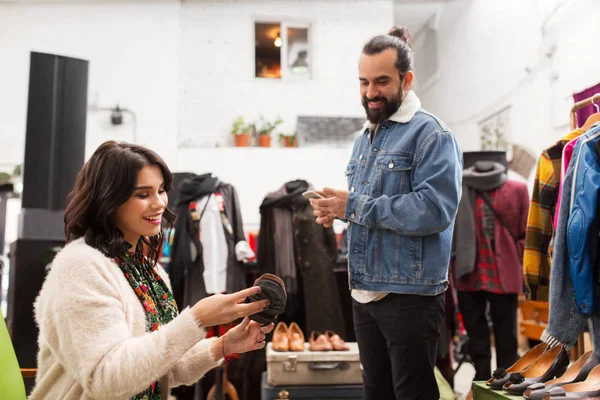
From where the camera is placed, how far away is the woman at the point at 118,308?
1206 millimetres

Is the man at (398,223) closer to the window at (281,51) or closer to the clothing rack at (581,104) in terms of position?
the clothing rack at (581,104)

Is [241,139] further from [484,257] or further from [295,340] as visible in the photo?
[295,340]

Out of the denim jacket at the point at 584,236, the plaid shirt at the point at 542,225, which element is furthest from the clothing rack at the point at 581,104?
the denim jacket at the point at 584,236

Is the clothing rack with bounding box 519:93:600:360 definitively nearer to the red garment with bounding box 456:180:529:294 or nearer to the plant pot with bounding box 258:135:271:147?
the red garment with bounding box 456:180:529:294

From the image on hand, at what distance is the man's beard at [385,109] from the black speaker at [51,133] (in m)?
2.81

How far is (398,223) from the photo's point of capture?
1720 millimetres

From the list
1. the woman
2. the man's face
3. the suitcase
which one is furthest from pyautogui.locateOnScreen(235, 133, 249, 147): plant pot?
the woman

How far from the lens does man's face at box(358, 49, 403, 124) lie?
1.85 meters

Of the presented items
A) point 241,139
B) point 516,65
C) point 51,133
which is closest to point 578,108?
point 51,133

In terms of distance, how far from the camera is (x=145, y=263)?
5.16 feet

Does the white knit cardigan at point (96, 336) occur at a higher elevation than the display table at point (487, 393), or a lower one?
higher

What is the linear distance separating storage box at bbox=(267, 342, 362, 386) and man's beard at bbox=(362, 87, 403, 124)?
1.42m

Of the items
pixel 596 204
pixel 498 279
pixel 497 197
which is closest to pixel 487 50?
pixel 497 197

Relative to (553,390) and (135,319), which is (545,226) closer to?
(553,390)
